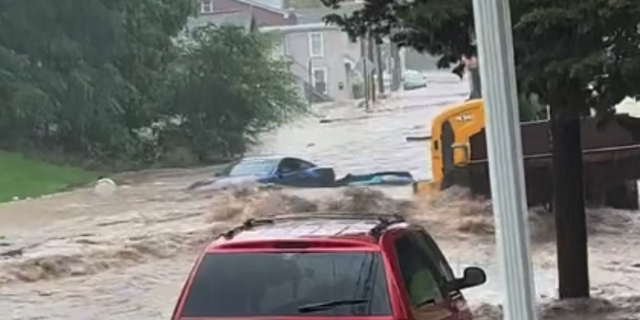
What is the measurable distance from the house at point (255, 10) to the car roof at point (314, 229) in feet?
129

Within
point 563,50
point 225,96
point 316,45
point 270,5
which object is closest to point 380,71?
point 316,45

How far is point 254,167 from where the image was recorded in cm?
3888

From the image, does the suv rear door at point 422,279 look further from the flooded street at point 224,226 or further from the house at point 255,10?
the house at point 255,10

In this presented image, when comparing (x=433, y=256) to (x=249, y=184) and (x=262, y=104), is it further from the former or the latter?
(x=262, y=104)

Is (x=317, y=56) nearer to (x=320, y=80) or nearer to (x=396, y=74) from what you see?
(x=320, y=80)

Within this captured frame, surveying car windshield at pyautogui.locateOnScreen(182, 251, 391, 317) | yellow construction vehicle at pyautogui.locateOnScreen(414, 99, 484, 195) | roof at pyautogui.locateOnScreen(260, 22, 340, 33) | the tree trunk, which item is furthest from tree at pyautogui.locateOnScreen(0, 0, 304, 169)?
car windshield at pyautogui.locateOnScreen(182, 251, 391, 317)

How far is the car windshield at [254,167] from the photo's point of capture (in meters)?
38.0

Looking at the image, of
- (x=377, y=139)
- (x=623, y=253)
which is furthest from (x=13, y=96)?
(x=623, y=253)

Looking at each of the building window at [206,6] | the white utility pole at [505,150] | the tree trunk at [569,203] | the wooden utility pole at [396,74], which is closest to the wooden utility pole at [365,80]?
the wooden utility pole at [396,74]

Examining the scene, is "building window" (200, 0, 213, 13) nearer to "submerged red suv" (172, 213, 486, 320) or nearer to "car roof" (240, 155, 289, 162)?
"car roof" (240, 155, 289, 162)

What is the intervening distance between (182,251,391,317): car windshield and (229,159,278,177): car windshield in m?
30.4

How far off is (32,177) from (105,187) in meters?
2.94

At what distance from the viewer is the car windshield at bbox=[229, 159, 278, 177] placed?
3797 centimetres


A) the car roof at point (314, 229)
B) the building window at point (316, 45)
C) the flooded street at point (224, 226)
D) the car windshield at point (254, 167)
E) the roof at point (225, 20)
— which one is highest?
the roof at point (225, 20)
